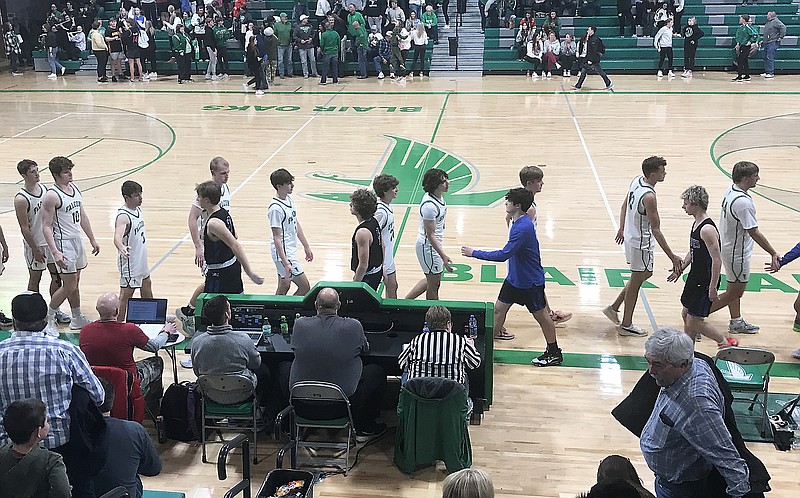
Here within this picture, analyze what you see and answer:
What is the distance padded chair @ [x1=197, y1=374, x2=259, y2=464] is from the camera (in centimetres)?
545

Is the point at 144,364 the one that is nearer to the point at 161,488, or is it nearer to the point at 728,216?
the point at 161,488

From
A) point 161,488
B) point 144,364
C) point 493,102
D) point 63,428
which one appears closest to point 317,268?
point 144,364

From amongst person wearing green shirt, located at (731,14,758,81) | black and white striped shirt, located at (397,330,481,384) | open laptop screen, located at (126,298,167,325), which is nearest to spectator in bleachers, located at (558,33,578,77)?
person wearing green shirt, located at (731,14,758,81)

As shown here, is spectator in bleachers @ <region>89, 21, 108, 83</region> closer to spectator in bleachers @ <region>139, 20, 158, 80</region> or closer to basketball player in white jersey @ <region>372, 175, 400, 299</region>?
spectator in bleachers @ <region>139, 20, 158, 80</region>

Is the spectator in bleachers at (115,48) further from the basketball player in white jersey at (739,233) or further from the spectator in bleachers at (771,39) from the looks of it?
the basketball player in white jersey at (739,233)

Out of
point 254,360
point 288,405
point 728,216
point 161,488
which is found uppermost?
point 728,216

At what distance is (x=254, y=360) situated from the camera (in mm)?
5535

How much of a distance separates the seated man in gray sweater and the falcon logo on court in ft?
21.2

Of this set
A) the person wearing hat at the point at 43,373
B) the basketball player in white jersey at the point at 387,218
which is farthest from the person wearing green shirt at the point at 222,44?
the person wearing hat at the point at 43,373

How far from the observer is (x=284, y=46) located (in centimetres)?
2409

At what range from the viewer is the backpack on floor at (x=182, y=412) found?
229 inches

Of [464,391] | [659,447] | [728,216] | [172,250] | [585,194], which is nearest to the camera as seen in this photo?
[659,447]

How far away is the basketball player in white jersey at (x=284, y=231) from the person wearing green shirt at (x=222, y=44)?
18.4m

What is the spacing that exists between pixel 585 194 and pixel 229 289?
6.53 m
